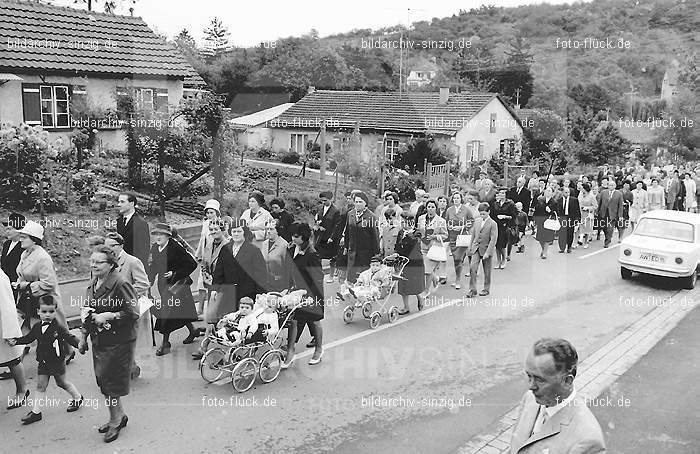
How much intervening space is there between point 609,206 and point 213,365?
13.7m

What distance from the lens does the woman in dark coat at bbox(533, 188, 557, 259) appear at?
56.7ft

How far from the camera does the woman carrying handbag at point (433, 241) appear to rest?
13.5 m

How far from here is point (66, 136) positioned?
21844mm

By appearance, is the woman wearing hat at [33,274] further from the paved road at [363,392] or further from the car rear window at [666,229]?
the car rear window at [666,229]

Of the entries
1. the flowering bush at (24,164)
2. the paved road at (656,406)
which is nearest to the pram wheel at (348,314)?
the paved road at (656,406)

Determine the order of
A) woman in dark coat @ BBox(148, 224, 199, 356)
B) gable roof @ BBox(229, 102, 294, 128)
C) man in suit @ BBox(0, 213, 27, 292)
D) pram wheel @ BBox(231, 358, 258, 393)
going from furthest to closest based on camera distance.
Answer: gable roof @ BBox(229, 102, 294, 128) < woman in dark coat @ BBox(148, 224, 199, 356) < man in suit @ BBox(0, 213, 27, 292) < pram wheel @ BBox(231, 358, 258, 393)

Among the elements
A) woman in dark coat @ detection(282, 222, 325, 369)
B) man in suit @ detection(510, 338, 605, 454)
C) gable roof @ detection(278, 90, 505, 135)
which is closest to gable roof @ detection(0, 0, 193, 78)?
woman in dark coat @ detection(282, 222, 325, 369)

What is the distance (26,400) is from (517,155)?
35.2m

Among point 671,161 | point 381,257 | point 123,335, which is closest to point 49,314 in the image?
point 123,335

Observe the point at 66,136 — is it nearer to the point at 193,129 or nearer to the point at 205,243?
the point at 193,129

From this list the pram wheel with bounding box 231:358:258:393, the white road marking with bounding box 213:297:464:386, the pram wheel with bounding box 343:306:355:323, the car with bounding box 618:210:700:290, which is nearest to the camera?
the pram wheel with bounding box 231:358:258:393

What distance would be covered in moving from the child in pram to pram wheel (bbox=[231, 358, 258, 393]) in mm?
2889

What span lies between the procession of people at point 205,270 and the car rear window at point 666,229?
2790 mm

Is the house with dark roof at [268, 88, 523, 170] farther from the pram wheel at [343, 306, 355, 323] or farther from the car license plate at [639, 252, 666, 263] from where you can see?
the pram wheel at [343, 306, 355, 323]
